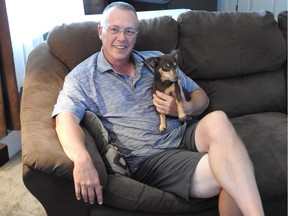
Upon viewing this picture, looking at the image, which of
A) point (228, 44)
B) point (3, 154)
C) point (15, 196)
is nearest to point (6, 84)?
point (3, 154)

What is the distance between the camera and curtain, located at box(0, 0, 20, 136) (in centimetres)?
204

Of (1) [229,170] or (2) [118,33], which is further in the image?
(2) [118,33]

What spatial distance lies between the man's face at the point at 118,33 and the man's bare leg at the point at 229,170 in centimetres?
52

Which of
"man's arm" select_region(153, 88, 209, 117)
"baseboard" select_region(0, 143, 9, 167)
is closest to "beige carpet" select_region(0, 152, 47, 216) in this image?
"baseboard" select_region(0, 143, 9, 167)

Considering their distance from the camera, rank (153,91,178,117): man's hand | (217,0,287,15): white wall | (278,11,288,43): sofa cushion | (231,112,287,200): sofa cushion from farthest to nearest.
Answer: (217,0,287,15): white wall → (278,11,288,43): sofa cushion → (153,91,178,117): man's hand → (231,112,287,200): sofa cushion

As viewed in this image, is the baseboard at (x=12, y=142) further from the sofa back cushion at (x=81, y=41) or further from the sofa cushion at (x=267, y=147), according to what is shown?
the sofa cushion at (x=267, y=147)

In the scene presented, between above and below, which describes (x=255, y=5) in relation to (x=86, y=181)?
above

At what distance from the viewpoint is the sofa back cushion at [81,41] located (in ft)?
6.25

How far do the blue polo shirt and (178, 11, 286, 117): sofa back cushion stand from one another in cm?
46

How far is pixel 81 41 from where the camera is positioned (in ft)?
6.28

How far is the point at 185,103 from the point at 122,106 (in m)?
0.30

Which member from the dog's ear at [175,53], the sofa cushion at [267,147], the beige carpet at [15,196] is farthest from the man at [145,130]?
the beige carpet at [15,196]

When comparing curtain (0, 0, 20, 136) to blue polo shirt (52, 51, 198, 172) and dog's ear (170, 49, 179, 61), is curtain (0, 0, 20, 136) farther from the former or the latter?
dog's ear (170, 49, 179, 61)

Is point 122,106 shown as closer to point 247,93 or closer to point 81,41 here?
point 81,41
